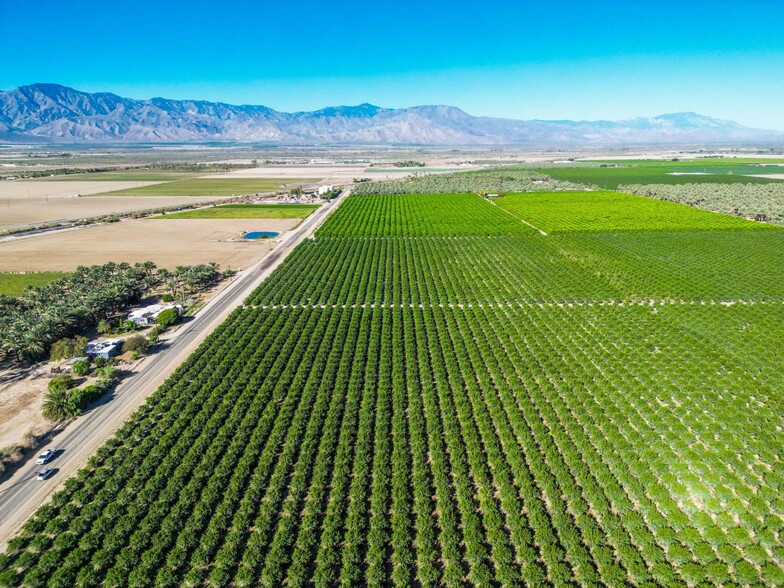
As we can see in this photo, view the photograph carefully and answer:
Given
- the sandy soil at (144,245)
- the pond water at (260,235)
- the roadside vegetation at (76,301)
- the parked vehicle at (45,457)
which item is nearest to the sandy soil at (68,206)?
the sandy soil at (144,245)

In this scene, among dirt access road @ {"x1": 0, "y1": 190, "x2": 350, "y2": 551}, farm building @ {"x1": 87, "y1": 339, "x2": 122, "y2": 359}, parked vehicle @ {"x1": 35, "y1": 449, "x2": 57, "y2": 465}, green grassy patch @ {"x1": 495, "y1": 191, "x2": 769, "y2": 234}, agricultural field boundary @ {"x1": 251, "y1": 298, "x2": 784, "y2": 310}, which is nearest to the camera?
dirt access road @ {"x1": 0, "y1": 190, "x2": 350, "y2": 551}

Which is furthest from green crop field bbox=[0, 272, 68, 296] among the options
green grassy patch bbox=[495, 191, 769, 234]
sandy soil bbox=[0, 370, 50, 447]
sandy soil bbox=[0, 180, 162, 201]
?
sandy soil bbox=[0, 180, 162, 201]

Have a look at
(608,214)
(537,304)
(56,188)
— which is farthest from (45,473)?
(56,188)

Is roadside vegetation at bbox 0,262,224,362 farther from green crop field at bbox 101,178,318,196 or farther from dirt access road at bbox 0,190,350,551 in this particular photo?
green crop field at bbox 101,178,318,196

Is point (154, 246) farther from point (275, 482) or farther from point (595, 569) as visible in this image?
point (595, 569)

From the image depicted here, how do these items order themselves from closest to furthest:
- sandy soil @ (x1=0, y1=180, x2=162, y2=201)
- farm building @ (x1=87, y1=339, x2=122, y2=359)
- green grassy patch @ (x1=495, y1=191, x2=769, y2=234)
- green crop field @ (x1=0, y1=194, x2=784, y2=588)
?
green crop field @ (x1=0, y1=194, x2=784, y2=588) → farm building @ (x1=87, y1=339, x2=122, y2=359) → green grassy patch @ (x1=495, y1=191, x2=769, y2=234) → sandy soil @ (x1=0, y1=180, x2=162, y2=201)

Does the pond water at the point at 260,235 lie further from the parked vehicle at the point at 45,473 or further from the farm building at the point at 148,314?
the parked vehicle at the point at 45,473
